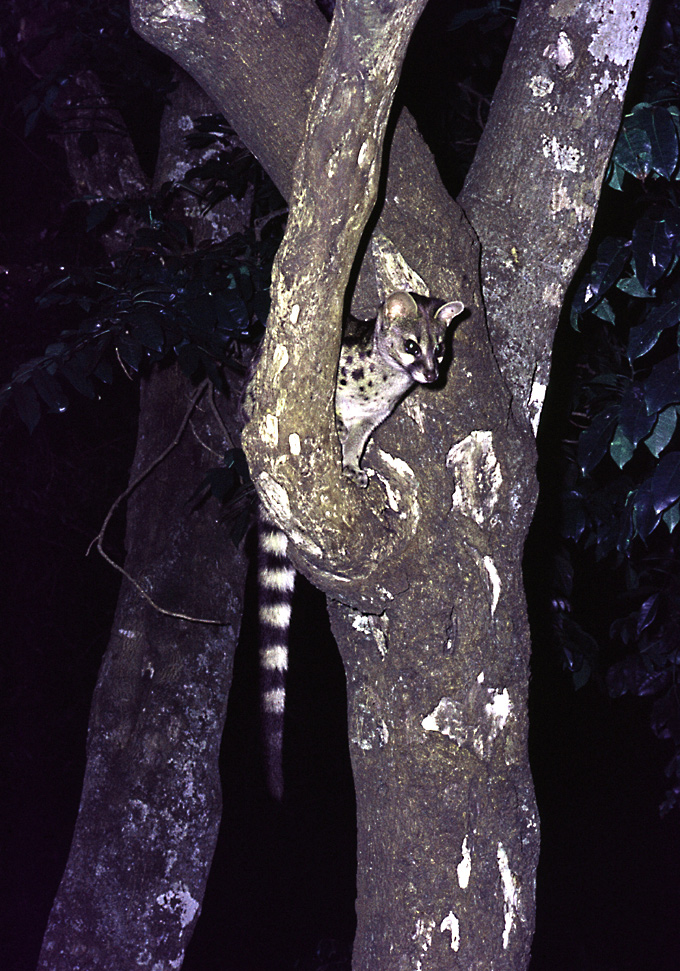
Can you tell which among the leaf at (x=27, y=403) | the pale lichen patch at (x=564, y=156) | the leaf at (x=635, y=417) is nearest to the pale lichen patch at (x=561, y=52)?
the pale lichen patch at (x=564, y=156)

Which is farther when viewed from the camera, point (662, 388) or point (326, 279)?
point (662, 388)

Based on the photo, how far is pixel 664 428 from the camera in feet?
7.39

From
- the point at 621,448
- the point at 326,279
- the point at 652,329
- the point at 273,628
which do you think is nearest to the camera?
the point at 326,279

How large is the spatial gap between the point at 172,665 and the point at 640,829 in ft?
17.0

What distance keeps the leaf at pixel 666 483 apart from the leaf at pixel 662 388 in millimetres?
149

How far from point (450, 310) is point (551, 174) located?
402mm

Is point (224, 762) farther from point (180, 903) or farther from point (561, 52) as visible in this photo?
point (561, 52)

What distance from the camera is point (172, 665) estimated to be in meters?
3.27

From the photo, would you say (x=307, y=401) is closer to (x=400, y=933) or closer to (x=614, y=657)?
(x=400, y=933)

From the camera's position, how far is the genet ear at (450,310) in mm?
1803

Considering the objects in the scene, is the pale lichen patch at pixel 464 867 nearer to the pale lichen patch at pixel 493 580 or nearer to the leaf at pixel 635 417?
the pale lichen patch at pixel 493 580

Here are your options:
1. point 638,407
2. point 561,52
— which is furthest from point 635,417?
point 561,52

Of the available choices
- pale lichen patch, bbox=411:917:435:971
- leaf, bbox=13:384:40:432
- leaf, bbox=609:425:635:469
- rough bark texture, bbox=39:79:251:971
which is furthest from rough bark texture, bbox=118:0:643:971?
rough bark texture, bbox=39:79:251:971

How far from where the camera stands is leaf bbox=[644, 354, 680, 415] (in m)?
2.15
